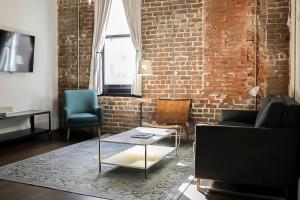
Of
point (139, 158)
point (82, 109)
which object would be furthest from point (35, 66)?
point (139, 158)

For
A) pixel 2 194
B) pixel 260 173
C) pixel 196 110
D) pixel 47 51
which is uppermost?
pixel 47 51

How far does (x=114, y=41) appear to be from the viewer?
598cm

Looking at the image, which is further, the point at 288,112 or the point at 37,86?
the point at 37,86

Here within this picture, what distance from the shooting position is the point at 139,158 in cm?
366

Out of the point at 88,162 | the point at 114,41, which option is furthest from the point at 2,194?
the point at 114,41

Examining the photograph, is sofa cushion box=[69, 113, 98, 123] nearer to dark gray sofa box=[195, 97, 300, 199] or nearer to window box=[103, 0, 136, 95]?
window box=[103, 0, 136, 95]

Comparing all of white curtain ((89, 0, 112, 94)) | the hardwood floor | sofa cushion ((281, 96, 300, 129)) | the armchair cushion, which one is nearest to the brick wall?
white curtain ((89, 0, 112, 94))

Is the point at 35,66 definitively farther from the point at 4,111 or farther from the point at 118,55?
the point at 118,55

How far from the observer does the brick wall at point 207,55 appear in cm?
476

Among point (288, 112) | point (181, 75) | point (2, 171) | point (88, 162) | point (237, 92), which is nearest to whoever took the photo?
point (288, 112)

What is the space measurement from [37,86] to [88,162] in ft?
8.80

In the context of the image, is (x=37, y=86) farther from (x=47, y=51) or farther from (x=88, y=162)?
(x=88, y=162)

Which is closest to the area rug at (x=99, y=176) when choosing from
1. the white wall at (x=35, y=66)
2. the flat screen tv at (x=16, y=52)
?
the white wall at (x=35, y=66)

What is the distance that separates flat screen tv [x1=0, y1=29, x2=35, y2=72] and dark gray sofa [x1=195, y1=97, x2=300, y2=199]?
3716 mm
